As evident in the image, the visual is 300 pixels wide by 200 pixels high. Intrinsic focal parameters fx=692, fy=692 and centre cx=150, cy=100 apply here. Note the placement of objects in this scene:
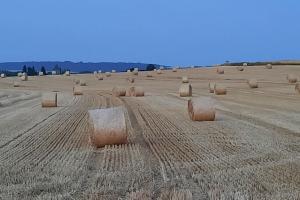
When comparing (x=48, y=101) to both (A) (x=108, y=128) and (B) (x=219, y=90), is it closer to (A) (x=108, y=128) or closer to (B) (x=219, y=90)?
(B) (x=219, y=90)

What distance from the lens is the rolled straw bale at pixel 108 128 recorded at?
516 inches

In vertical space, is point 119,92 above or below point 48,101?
below

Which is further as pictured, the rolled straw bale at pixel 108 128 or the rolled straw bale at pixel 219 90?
the rolled straw bale at pixel 219 90

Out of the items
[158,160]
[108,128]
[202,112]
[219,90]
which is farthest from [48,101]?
[158,160]

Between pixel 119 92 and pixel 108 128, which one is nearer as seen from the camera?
pixel 108 128

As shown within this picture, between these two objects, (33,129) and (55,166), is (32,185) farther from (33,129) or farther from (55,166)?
(33,129)

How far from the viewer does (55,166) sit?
10.8 metres

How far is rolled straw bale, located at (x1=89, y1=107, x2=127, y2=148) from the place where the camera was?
43.0 feet

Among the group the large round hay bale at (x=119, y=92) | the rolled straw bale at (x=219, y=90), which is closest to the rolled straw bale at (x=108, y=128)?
the rolled straw bale at (x=219, y=90)

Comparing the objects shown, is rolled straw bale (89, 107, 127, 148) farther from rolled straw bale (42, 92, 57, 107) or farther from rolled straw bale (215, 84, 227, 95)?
rolled straw bale (215, 84, 227, 95)

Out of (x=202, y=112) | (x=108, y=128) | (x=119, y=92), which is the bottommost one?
(x=119, y=92)

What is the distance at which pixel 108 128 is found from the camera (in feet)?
43.5

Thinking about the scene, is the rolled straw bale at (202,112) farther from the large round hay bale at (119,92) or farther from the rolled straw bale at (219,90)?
the large round hay bale at (119,92)

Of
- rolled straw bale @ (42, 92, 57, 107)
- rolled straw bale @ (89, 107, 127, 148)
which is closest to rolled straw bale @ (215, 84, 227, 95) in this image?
rolled straw bale @ (42, 92, 57, 107)
